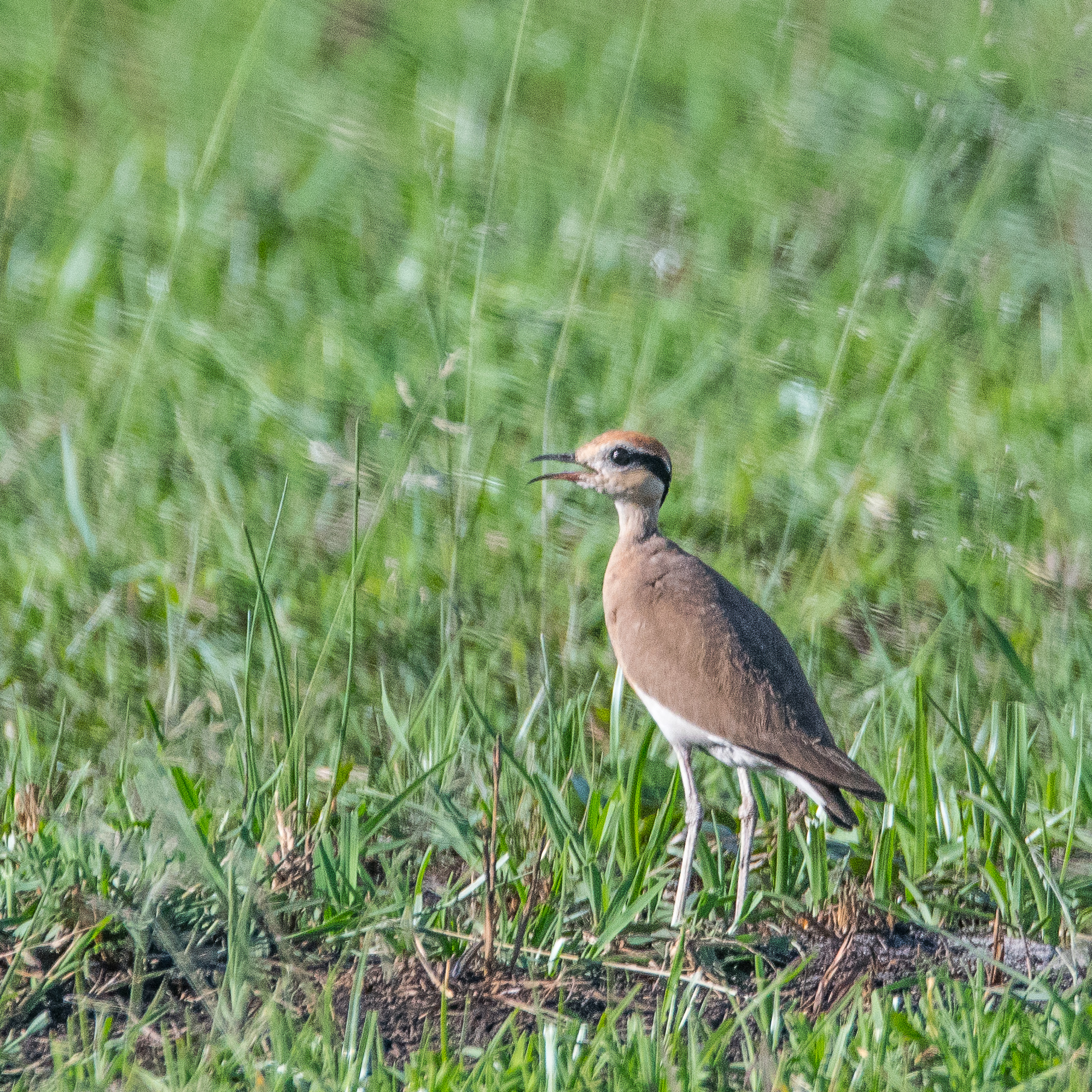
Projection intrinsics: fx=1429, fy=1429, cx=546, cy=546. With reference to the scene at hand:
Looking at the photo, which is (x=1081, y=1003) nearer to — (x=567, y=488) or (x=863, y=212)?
(x=567, y=488)

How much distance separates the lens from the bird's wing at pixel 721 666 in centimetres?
307

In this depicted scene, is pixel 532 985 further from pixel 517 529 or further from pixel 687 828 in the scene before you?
pixel 517 529

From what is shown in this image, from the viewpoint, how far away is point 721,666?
3195 millimetres

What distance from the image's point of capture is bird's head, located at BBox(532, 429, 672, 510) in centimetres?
343

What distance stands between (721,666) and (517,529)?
5.00 feet

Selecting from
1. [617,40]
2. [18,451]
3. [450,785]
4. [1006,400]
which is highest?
[617,40]

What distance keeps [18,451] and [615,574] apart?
2.33 m

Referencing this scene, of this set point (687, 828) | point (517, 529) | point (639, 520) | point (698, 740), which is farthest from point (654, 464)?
point (517, 529)

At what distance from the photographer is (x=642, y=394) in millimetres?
5145

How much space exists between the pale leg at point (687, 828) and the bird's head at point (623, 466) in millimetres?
654

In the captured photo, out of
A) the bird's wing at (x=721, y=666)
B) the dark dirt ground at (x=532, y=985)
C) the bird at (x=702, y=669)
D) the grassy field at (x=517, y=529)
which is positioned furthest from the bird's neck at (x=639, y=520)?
the dark dirt ground at (x=532, y=985)

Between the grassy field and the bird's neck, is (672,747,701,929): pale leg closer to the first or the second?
the grassy field

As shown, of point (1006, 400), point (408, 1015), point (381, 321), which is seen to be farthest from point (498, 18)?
point (408, 1015)

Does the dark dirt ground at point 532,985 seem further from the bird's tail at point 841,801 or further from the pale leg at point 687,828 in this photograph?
the bird's tail at point 841,801
